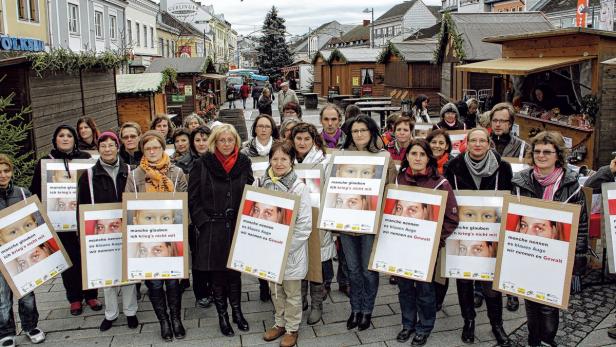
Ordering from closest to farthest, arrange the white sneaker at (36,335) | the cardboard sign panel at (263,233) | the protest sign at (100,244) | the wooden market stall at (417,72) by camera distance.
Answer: the cardboard sign panel at (263,233)
the protest sign at (100,244)
the white sneaker at (36,335)
the wooden market stall at (417,72)

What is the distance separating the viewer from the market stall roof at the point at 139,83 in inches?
601

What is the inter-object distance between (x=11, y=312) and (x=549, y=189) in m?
4.82

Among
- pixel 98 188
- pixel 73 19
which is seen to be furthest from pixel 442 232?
pixel 73 19

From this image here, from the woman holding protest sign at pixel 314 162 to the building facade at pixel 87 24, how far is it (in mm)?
17862

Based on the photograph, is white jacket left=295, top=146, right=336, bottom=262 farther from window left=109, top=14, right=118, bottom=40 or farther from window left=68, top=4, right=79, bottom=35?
window left=109, top=14, right=118, bottom=40

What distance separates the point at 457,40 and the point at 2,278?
1703cm

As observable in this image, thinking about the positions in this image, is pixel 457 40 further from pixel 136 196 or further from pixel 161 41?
pixel 161 41

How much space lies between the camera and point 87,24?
28234mm

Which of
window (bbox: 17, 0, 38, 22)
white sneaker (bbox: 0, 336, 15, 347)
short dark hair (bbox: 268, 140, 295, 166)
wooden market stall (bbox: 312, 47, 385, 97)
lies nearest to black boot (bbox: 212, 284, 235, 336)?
short dark hair (bbox: 268, 140, 295, 166)

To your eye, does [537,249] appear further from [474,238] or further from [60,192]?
[60,192]

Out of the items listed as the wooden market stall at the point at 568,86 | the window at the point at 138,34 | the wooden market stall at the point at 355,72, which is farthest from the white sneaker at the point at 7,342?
the window at the point at 138,34

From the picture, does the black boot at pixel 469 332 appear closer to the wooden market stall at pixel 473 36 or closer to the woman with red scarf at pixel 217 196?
the woman with red scarf at pixel 217 196

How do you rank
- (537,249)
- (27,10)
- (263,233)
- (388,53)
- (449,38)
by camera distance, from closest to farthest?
(537,249), (263,233), (449,38), (27,10), (388,53)

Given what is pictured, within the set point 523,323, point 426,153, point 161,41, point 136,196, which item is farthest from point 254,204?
point 161,41
